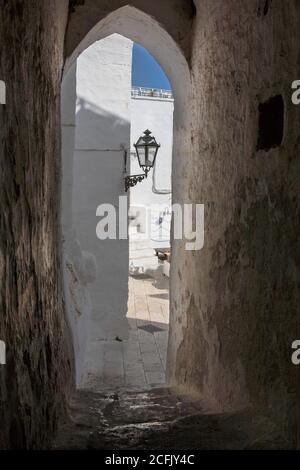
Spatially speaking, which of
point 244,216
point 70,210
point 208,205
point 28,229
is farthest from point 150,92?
point 28,229

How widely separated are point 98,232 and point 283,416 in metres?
5.15

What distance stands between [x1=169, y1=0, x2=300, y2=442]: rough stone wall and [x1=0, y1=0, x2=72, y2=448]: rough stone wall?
90 centimetres

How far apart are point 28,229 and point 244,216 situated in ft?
3.52

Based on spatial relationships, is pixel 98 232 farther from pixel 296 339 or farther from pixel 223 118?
pixel 296 339

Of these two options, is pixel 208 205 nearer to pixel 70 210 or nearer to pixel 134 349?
pixel 70 210

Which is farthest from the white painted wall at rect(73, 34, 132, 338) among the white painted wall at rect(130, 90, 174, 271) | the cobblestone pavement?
the white painted wall at rect(130, 90, 174, 271)

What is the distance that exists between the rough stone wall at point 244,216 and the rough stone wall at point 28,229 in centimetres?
90

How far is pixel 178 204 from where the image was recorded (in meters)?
3.95

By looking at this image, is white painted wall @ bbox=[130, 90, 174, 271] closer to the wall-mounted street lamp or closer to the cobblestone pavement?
the cobblestone pavement

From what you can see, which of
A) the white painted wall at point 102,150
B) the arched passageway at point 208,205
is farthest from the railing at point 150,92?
the arched passageway at point 208,205

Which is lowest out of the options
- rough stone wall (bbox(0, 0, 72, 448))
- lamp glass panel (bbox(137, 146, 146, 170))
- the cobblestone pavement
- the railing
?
the cobblestone pavement

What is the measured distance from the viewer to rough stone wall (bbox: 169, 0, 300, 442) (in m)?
1.89

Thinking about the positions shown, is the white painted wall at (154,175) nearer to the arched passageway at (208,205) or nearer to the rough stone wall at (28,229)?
the arched passageway at (208,205)

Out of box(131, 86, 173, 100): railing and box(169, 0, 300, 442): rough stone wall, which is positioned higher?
box(131, 86, 173, 100): railing
